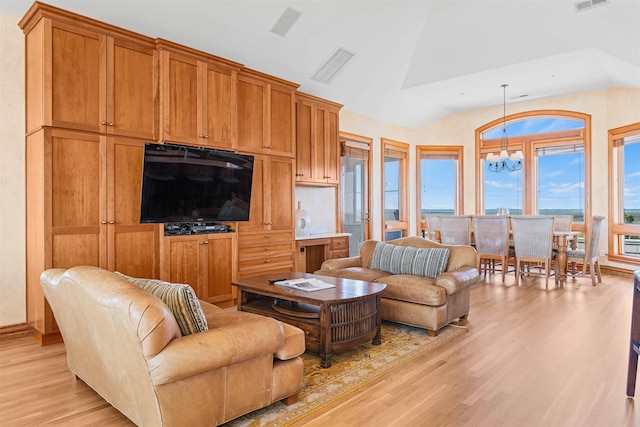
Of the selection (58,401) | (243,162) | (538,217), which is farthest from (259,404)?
(538,217)

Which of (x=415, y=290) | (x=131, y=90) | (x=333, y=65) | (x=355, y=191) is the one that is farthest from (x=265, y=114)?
(x=415, y=290)

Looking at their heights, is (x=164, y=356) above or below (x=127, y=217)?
below

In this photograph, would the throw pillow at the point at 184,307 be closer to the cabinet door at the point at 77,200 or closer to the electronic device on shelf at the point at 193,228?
the cabinet door at the point at 77,200

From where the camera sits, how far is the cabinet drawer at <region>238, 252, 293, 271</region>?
15.3 ft

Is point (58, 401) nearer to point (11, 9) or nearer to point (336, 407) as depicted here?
point (336, 407)

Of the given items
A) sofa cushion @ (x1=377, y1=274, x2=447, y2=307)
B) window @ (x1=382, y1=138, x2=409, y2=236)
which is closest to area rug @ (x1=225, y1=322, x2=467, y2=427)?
sofa cushion @ (x1=377, y1=274, x2=447, y2=307)

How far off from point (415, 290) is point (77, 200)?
3.02 metres

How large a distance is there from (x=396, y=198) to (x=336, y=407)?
20.3 feet

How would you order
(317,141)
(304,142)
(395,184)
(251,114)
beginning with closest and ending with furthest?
(251,114)
(304,142)
(317,141)
(395,184)

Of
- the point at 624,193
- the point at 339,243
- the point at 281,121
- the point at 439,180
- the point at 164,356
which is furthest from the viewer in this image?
the point at 439,180

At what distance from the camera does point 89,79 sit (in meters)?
3.54

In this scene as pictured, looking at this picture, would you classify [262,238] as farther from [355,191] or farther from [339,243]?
[355,191]

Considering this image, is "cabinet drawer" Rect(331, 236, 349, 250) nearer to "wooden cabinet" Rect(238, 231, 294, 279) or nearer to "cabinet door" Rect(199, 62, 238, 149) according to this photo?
"wooden cabinet" Rect(238, 231, 294, 279)

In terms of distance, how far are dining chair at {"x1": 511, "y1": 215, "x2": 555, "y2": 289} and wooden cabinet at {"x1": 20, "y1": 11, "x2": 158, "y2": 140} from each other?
5050mm
